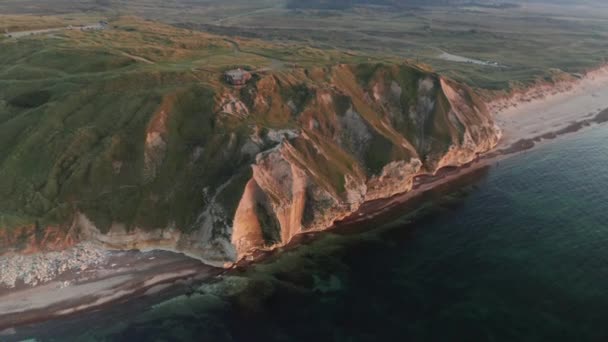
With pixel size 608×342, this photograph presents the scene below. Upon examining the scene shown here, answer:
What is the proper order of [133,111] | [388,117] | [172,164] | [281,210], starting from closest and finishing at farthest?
1. [281,210]
2. [172,164]
3. [133,111]
4. [388,117]

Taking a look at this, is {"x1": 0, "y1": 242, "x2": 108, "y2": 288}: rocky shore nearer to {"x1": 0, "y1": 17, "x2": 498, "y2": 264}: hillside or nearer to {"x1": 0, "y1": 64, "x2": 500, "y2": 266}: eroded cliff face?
{"x1": 0, "y1": 17, "x2": 498, "y2": 264}: hillside

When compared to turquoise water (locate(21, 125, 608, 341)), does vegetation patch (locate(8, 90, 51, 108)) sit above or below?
above

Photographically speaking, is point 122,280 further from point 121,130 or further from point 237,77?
point 237,77

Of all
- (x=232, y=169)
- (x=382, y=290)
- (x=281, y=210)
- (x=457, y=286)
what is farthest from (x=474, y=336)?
(x=232, y=169)

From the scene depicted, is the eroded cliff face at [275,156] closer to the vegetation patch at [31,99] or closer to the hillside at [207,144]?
the hillside at [207,144]

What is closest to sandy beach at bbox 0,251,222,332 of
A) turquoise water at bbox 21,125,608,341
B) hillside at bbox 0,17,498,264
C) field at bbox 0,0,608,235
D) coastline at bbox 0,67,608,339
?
coastline at bbox 0,67,608,339

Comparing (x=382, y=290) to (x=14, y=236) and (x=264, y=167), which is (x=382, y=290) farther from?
(x=14, y=236)
